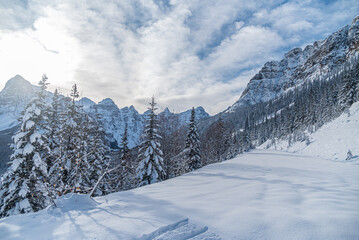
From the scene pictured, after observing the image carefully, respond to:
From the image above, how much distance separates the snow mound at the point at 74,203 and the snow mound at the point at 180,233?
2495 millimetres

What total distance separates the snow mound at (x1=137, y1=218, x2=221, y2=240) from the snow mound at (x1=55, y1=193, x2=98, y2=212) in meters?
2.49

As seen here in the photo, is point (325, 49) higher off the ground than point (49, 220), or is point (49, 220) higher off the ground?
point (325, 49)

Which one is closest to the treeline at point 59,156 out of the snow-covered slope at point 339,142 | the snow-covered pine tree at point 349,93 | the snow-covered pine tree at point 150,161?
the snow-covered pine tree at point 150,161

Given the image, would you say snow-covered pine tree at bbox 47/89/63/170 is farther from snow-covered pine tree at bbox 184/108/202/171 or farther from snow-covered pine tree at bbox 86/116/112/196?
snow-covered pine tree at bbox 184/108/202/171

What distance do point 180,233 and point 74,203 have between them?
134 inches

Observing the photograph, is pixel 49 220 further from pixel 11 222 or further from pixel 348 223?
pixel 348 223

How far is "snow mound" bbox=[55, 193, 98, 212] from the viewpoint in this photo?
12.8 ft

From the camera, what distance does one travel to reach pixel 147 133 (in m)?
16.3

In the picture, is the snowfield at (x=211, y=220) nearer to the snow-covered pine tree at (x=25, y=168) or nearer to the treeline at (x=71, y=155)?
the treeline at (x=71, y=155)

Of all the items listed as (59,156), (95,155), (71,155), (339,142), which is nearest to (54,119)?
(95,155)

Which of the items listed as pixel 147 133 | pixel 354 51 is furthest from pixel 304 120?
pixel 354 51

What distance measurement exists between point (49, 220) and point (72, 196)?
3.91ft

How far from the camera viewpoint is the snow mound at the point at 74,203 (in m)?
3.92

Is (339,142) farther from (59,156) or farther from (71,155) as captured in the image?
(71,155)
